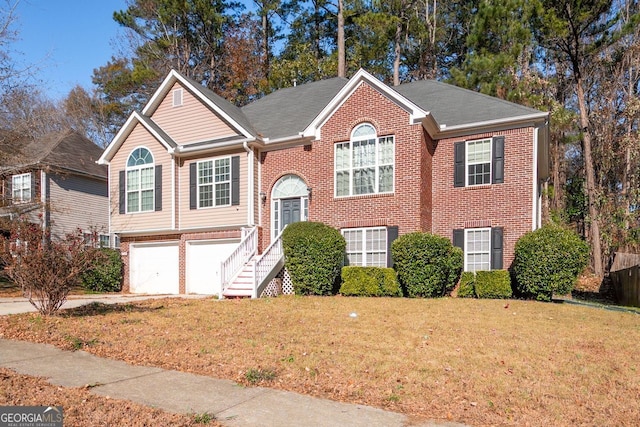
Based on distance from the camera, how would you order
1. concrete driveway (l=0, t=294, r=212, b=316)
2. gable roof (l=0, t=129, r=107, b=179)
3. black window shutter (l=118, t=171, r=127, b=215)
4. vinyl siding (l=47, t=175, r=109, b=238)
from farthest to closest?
1. vinyl siding (l=47, t=175, r=109, b=238)
2. gable roof (l=0, t=129, r=107, b=179)
3. black window shutter (l=118, t=171, r=127, b=215)
4. concrete driveway (l=0, t=294, r=212, b=316)

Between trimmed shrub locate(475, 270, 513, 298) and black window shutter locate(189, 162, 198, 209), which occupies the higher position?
black window shutter locate(189, 162, 198, 209)

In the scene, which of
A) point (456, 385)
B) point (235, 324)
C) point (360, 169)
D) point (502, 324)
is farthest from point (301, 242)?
point (456, 385)

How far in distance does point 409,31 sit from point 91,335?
88.8ft

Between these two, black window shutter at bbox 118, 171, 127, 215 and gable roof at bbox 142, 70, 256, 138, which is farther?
black window shutter at bbox 118, 171, 127, 215

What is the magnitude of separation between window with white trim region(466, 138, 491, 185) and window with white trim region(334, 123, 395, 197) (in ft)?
7.75

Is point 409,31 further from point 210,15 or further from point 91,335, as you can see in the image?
point 91,335

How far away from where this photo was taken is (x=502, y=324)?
8.95 meters

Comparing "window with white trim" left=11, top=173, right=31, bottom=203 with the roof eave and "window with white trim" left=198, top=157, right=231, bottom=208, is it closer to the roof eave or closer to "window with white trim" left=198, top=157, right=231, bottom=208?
"window with white trim" left=198, top=157, right=231, bottom=208

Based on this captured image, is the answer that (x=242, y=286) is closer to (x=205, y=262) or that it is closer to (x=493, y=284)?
(x=205, y=262)

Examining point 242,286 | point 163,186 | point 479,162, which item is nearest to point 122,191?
point 163,186

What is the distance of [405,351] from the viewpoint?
6785 millimetres

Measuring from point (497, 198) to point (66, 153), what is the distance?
20.3 m

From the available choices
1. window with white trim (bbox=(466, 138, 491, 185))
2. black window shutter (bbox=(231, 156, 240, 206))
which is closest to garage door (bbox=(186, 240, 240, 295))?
black window shutter (bbox=(231, 156, 240, 206))

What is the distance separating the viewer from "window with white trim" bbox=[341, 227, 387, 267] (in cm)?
1479
